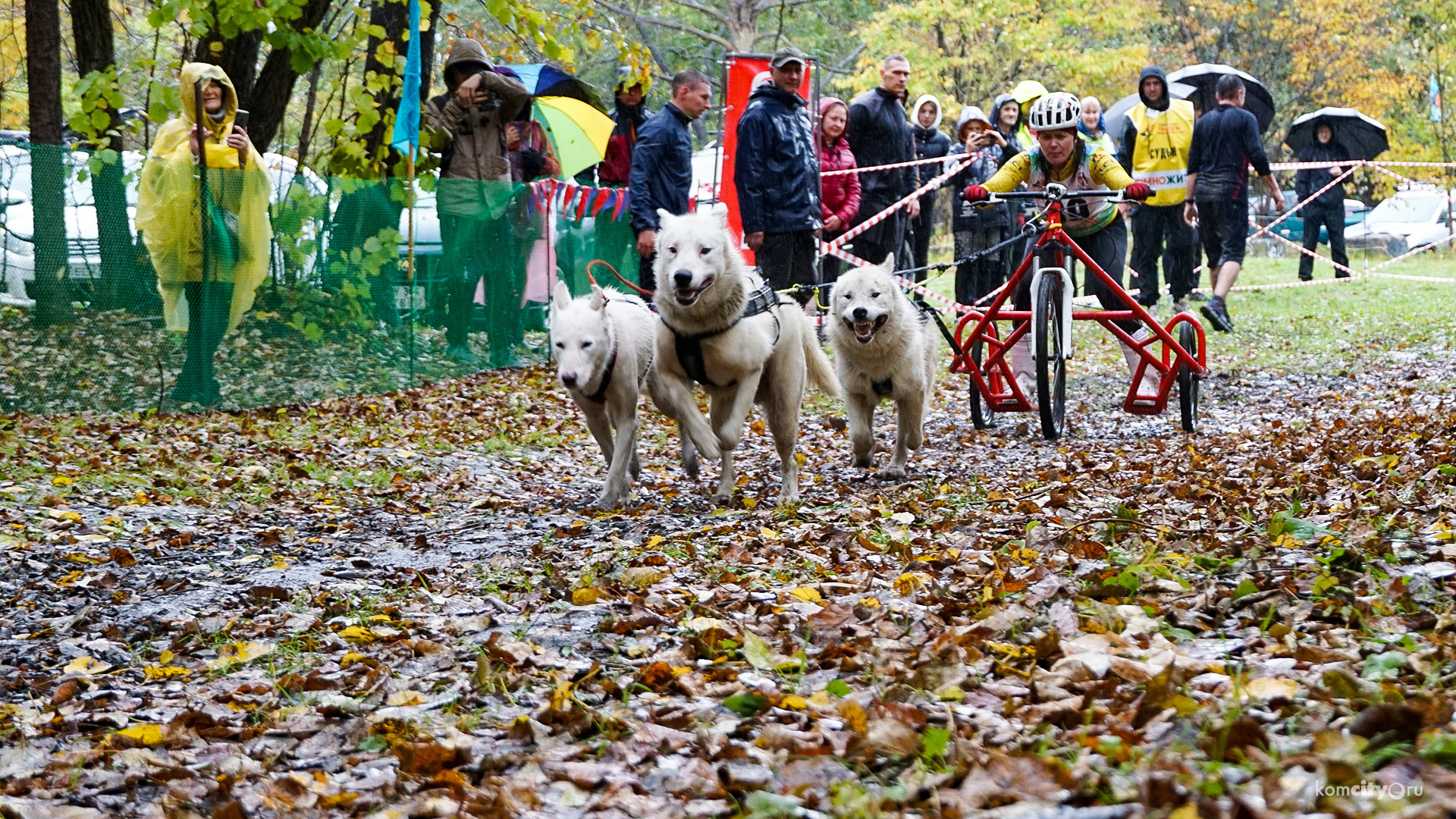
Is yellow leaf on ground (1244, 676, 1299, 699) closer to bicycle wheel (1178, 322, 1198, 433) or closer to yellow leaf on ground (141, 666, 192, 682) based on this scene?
yellow leaf on ground (141, 666, 192, 682)

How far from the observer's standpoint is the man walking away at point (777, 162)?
11039 millimetres

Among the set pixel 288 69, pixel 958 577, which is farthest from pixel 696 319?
pixel 288 69

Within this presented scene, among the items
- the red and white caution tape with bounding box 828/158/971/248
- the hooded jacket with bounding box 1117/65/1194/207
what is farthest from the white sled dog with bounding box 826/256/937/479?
the hooded jacket with bounding box 1117/65/1194/207

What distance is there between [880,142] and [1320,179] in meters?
11.4

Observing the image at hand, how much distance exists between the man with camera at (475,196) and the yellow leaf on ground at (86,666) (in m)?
8.12

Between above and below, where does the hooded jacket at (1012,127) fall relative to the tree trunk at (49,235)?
above

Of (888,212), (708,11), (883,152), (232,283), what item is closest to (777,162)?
(888,212)

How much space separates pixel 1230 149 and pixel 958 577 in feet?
37.6

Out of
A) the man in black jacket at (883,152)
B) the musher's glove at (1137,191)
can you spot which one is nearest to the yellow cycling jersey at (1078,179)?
the musher's glove at (1137,191)

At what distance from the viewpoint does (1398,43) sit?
40.7 meters

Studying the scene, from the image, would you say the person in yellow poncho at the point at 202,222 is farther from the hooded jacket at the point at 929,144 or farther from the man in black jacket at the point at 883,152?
the hooded jacket at the point at 929,144

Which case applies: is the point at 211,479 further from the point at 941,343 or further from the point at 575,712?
the point at 941,343

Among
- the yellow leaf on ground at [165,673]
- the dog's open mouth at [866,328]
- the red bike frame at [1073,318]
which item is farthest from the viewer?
the red bike frame at [1073,318]

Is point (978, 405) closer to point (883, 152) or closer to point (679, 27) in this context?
point (883, 152)
